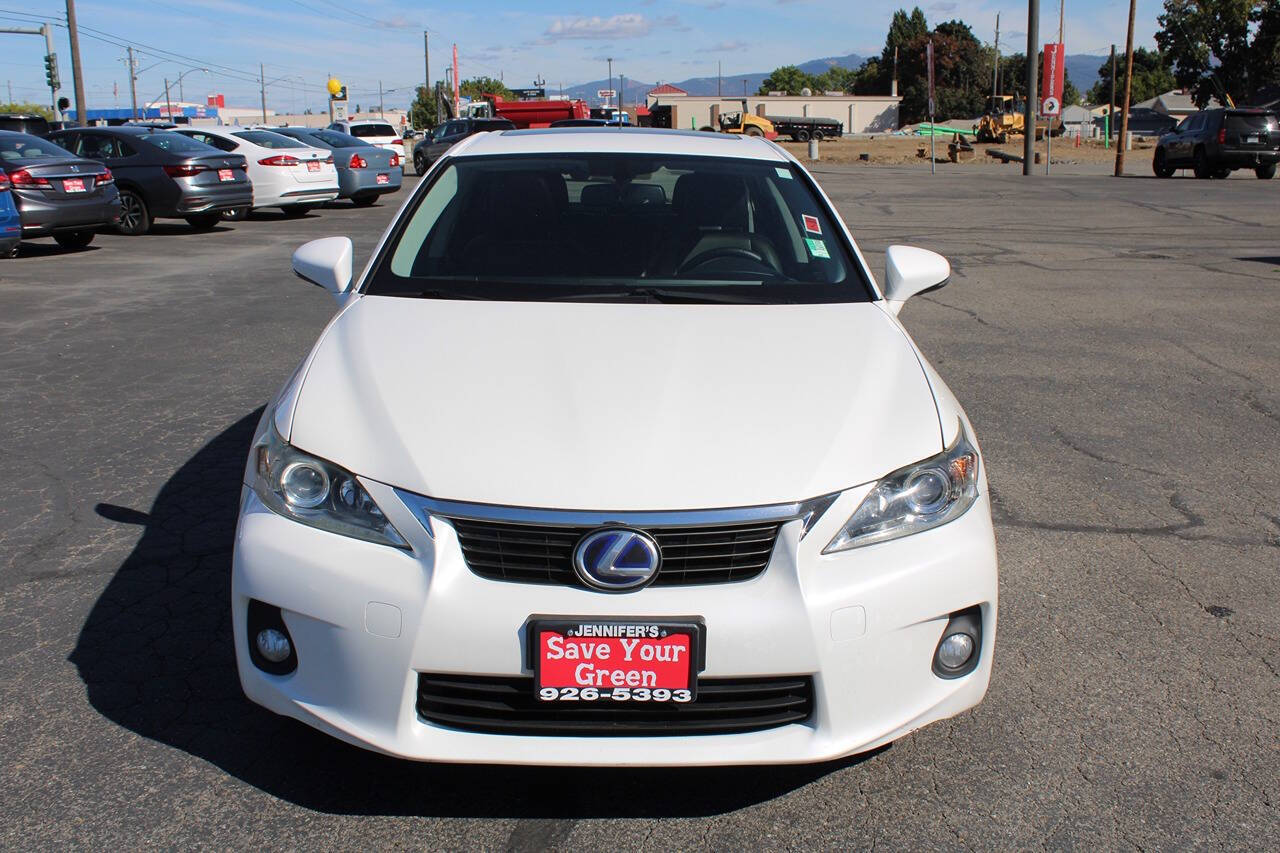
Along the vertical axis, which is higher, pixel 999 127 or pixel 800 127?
pixel 800 127

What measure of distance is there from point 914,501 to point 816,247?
157 centimetres

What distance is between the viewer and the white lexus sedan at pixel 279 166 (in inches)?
730

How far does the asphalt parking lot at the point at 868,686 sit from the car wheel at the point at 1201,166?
2425 centimetres

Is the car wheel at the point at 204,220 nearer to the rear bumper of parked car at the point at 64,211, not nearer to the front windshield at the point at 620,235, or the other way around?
the rear bumper of parked car at the point at 64,211

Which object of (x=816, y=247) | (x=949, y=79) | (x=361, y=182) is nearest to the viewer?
(x=816, y=247)

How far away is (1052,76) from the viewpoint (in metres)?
32.7

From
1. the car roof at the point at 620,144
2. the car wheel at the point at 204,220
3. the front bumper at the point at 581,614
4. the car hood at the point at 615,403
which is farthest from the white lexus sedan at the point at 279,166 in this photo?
the front bumper at the point at 581,614

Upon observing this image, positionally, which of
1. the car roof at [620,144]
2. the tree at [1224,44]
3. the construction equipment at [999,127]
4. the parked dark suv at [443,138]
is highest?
the tree at [1224,44]

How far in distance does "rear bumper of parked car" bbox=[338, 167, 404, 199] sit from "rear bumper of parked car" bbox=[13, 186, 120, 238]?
658cm

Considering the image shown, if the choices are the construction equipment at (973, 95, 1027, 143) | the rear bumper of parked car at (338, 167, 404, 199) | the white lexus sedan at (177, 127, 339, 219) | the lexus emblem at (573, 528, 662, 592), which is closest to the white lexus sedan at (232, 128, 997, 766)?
the lexus emblem at (573, 528, 662, 592)

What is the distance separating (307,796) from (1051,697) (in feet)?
6.65

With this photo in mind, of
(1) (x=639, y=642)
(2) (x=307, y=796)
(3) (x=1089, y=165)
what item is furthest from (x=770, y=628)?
(3) (x=1089, y=165)

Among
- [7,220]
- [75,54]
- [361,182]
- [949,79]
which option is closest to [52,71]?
[75,54]

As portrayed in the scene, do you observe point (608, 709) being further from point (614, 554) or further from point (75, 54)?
→ point (75, 54)
